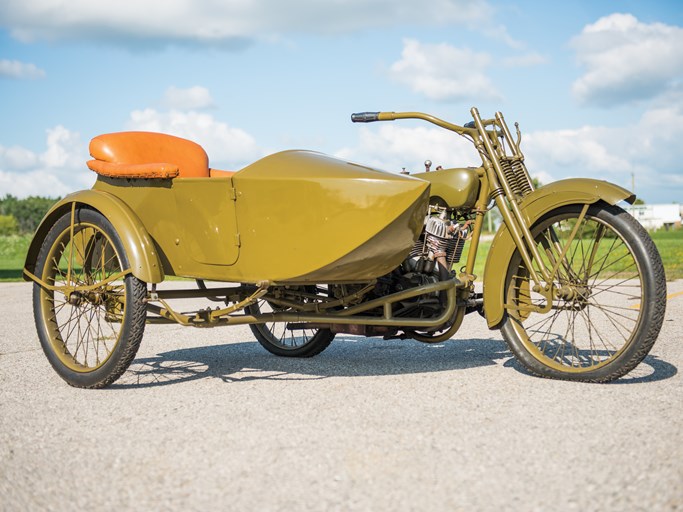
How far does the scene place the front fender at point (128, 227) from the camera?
4488 mm

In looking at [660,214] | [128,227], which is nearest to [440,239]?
[128,227]

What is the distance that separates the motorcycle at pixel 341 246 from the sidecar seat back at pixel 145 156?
0.04ft

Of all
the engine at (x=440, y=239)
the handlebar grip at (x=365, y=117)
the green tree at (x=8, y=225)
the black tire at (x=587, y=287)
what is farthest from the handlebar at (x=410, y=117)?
the green tree at (x=8, y=225)

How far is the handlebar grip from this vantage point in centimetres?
505

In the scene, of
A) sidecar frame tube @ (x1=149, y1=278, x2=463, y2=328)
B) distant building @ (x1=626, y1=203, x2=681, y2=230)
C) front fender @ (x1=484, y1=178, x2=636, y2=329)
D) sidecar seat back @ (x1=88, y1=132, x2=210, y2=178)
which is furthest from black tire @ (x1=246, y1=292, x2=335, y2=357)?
distant building @ (x1=626, y1=203, x2=681, y2=230)

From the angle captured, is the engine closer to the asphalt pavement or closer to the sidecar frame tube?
the sidecar frame tube

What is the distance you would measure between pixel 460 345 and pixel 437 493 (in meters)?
3.62

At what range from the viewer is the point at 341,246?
404cm

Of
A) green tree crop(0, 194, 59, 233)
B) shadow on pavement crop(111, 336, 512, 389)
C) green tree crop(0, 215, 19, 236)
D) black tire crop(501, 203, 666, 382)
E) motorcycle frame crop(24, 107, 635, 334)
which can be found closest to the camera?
black tire crop(501, 203, 666, 382)

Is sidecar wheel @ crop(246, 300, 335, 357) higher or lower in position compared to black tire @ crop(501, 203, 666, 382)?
lower

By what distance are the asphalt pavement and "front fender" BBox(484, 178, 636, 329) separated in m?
0.49

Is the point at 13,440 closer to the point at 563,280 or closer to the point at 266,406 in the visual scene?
the point at 266,406

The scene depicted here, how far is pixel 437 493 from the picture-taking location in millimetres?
2602

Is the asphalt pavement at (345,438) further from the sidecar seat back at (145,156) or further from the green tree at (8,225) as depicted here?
the green tree at (8,225)
